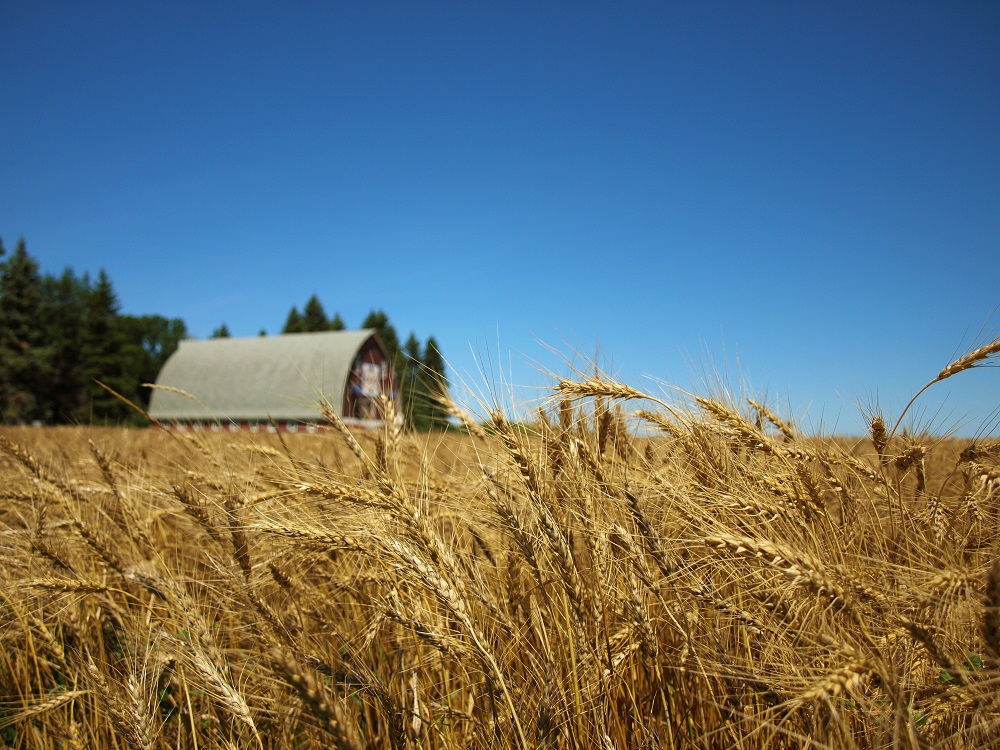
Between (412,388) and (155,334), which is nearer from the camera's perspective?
(412,388)

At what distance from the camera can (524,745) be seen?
1031mm

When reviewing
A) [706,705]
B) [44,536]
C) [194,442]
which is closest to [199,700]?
[44,536]

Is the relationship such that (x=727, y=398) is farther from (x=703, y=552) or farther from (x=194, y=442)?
(x=194, y=442)

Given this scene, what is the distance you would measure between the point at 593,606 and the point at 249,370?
4272 cm

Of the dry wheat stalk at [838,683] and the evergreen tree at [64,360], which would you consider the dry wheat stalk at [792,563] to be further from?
the evergreen tree at [64,360]

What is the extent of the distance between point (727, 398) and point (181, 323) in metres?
107

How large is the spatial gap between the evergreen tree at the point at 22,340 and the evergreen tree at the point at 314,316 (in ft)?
112

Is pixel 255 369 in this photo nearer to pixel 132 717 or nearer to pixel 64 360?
pixel 64 360

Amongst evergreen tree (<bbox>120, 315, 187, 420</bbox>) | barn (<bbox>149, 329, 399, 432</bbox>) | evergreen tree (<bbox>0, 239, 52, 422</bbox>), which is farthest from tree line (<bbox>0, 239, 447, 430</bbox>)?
evergreen tree (<bbox>120, 315, 187, 420</bbox>)

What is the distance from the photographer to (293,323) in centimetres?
7950

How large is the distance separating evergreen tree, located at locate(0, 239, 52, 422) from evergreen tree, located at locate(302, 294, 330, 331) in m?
34.2

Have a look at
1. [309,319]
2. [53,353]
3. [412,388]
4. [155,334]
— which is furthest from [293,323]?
[412,388]

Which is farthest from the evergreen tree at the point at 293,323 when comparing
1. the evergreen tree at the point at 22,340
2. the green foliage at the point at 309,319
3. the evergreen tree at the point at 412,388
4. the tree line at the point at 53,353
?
the evergreen tree at the point at 412,388

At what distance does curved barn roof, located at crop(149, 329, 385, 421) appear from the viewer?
36.4 meters
